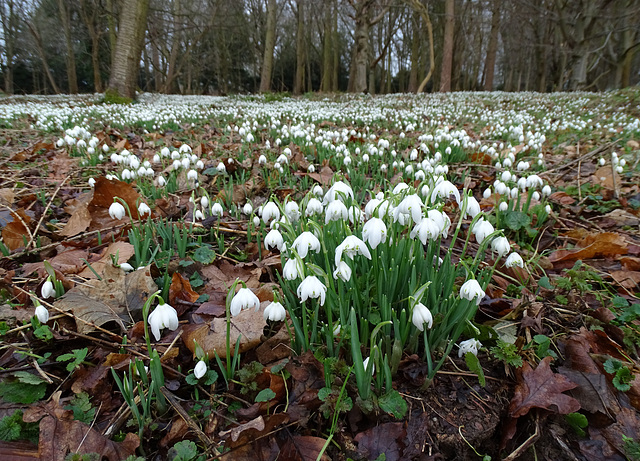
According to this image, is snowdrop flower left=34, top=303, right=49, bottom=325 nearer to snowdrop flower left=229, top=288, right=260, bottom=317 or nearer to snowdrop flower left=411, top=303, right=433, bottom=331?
snowdrop flower left=229, top=288, right=260, bottom=317

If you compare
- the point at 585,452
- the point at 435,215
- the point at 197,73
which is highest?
the point at 197,73

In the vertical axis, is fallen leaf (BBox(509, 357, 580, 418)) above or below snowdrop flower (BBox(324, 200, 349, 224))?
below

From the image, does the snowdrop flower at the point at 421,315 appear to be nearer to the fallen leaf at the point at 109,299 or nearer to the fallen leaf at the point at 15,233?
the fallen leaf at the point at 109,299

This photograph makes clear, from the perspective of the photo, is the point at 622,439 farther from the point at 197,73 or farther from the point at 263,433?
the point at 197,73

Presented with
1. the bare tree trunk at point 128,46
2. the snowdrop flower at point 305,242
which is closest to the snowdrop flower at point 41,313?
the snowdrop flower at point 305,242

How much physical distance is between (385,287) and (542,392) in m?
0.63

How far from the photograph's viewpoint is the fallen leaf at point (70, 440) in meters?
1.10

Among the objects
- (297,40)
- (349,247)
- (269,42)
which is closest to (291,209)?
(349,247)

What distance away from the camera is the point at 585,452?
115 cm

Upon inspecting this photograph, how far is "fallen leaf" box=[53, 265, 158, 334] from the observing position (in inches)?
61.1

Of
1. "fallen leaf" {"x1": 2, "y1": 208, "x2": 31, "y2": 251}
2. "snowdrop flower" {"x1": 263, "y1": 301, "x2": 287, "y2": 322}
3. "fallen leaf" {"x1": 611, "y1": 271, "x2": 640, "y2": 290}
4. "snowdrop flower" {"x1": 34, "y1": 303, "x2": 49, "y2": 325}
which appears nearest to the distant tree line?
"fallen leaf" {"x1": 2, "y1": 208, "x2": 31, "y2": 251}

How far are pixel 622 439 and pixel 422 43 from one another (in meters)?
29.3

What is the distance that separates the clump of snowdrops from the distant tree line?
13.3 metres

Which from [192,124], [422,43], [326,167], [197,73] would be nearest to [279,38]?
[197,73]
